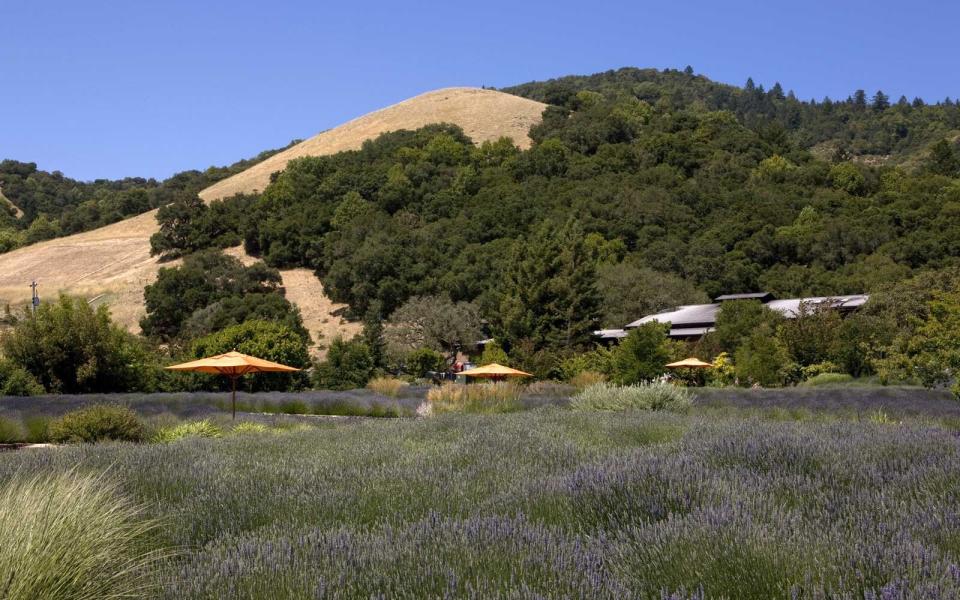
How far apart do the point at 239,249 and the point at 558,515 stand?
7270cm

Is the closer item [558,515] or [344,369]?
[558,515]

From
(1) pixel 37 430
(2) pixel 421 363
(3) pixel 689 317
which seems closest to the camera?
(1) pixel 37 430

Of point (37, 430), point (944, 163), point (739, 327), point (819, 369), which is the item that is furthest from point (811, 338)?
point (944, 163)

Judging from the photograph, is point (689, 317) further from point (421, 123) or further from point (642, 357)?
point (421, 123)

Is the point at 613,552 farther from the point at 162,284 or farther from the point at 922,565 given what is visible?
the point at 162,284

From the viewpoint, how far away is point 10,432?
14195 millimetres

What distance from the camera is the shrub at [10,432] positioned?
14.1m

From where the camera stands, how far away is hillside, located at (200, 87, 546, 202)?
92.2 m

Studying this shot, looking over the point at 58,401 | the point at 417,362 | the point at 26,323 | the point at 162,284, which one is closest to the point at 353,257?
the point at 162,284

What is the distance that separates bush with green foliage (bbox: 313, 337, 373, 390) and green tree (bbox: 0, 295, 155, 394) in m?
8.76

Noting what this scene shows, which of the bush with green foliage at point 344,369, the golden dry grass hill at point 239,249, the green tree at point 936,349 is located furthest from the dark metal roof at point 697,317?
the golden dry grass hill at point 239,249

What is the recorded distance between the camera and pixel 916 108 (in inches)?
5084

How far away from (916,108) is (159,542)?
149 meters

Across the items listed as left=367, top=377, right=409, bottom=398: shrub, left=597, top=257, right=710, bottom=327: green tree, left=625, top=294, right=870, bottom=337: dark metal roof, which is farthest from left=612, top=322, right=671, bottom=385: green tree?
left=597, top=257, right=710, bottom=327: green tree
